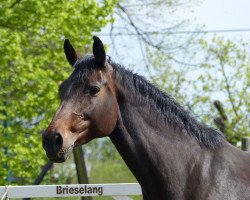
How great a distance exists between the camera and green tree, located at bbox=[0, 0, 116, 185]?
1568 centimetres

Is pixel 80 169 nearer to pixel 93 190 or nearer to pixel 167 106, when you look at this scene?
pixel 93 190

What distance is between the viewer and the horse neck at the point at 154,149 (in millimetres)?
4891

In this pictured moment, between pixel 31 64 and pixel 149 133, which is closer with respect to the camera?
pixel 149 133

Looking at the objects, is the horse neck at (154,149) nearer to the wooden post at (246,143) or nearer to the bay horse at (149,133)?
the bay horse at (149,133)

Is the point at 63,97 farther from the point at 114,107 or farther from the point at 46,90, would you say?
the point at 46,90

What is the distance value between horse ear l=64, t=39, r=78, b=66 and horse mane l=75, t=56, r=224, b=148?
268 millimetres

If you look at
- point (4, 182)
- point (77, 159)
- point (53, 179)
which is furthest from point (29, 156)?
point (53, 179)

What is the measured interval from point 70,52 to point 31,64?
10.7 meters

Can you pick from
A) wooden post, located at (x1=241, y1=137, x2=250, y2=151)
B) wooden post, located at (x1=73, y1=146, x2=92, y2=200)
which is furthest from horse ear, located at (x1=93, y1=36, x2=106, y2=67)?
wooden post, located at (x1=73, y1=146, x2=92, y2=200)

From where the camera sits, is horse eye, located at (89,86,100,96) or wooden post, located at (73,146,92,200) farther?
wooden post, located at (73,146,92,200)

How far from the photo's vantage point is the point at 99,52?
4.95 metres

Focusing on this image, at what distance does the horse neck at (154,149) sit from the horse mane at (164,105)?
0.13ft

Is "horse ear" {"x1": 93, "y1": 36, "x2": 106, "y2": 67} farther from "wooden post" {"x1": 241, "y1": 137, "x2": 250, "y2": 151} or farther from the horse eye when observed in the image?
"wooden post" {"x1": 241, "y1": 137, "x2": 250, "y2": 151}

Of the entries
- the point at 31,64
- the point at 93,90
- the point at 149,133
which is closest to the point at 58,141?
the point at 93,90
